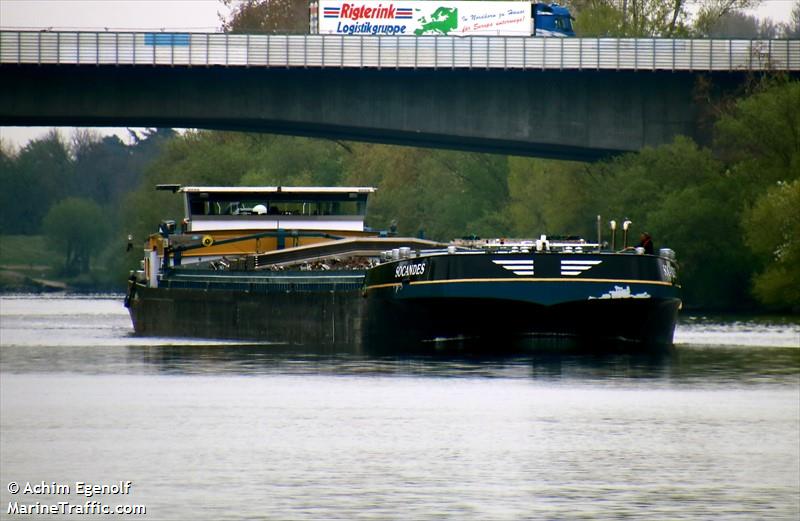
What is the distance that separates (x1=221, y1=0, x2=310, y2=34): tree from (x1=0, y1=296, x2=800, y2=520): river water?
102 metres

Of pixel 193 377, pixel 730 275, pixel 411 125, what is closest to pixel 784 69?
pixel 730 275

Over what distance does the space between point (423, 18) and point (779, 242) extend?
82.5 ft

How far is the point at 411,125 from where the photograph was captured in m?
92.3

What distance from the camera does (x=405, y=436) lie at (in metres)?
29.6

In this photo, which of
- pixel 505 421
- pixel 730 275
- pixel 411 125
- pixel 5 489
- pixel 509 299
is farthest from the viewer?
pixel 411 125

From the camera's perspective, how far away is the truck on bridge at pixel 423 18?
93125 mm

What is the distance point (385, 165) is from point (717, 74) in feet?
132

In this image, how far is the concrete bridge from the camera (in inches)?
3531

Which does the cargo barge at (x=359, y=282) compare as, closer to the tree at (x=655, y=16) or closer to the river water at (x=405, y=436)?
the river water at (x=405, y=436)

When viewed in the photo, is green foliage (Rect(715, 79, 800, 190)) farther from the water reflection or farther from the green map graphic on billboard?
the water reflection

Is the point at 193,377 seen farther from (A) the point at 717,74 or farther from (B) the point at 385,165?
(B) the point at 385,165

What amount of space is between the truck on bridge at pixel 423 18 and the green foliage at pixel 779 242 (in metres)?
21.2

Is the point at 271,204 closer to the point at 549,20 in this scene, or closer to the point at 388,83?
the point at 388,83

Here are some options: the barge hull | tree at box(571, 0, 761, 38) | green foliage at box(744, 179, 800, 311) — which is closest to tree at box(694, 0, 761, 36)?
tree at box(571, 0, 761, 38)
